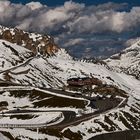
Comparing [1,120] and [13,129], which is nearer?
[13,129]

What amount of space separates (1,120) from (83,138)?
117 ft

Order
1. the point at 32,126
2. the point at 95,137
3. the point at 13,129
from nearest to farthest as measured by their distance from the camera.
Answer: the point at 13,129 → the point at 32,126 → the point at 95,137

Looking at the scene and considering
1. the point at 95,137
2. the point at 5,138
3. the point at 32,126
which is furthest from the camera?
the point at 95,137

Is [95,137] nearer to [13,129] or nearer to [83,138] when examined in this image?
[83,138]

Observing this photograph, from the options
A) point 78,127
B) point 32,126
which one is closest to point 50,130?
point 32,126

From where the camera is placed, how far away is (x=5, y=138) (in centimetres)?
15712

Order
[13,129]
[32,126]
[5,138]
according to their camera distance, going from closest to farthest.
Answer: [5,138], [13,129], [32,126]

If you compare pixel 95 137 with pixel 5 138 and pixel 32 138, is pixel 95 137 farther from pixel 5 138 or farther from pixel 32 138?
pixel 5 138

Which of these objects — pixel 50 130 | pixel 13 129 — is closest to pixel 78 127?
pixel 50 130

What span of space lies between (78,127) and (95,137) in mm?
8166

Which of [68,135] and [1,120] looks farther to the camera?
[1,120]

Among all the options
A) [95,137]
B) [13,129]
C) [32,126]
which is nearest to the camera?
[13,129]

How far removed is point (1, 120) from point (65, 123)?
88.1ft

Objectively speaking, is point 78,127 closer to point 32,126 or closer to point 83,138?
point 83,138
